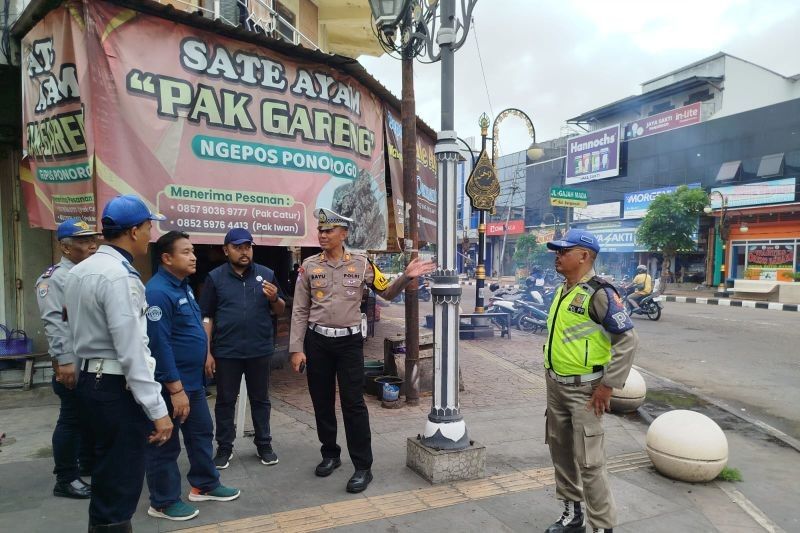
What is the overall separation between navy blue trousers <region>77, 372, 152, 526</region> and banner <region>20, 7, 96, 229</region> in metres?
2.56

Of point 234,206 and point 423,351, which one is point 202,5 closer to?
point 234,206

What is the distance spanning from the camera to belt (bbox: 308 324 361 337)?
12.3 ft

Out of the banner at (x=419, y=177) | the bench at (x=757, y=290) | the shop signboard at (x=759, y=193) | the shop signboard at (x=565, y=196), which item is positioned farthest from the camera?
the shop signboard at (x=759, y=193)

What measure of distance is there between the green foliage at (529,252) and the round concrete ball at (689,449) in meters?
31.3

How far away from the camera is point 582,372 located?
9.86 feet

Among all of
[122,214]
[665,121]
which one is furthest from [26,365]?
[665,121]

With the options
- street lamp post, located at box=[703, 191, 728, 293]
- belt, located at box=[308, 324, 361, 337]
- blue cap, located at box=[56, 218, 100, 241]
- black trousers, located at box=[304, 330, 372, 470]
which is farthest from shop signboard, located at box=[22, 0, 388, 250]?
street lamp post, located at box=[703, 191, 728, 293]

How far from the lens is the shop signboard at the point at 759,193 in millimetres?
23062

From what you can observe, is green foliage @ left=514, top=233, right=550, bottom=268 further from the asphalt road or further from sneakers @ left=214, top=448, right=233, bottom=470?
sneakers @ left=214, top=448, right=233, bottom=470

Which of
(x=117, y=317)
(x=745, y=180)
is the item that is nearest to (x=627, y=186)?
(x=745, y=180)

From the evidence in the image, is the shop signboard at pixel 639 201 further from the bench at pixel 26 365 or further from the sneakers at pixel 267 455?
the bench at pixel 26 365

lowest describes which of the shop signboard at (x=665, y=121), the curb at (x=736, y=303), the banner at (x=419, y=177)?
the curb at (x=736, y=303)

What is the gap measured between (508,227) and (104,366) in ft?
136

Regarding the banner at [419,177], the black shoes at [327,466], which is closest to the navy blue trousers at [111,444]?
the black shoes at [327,466]
